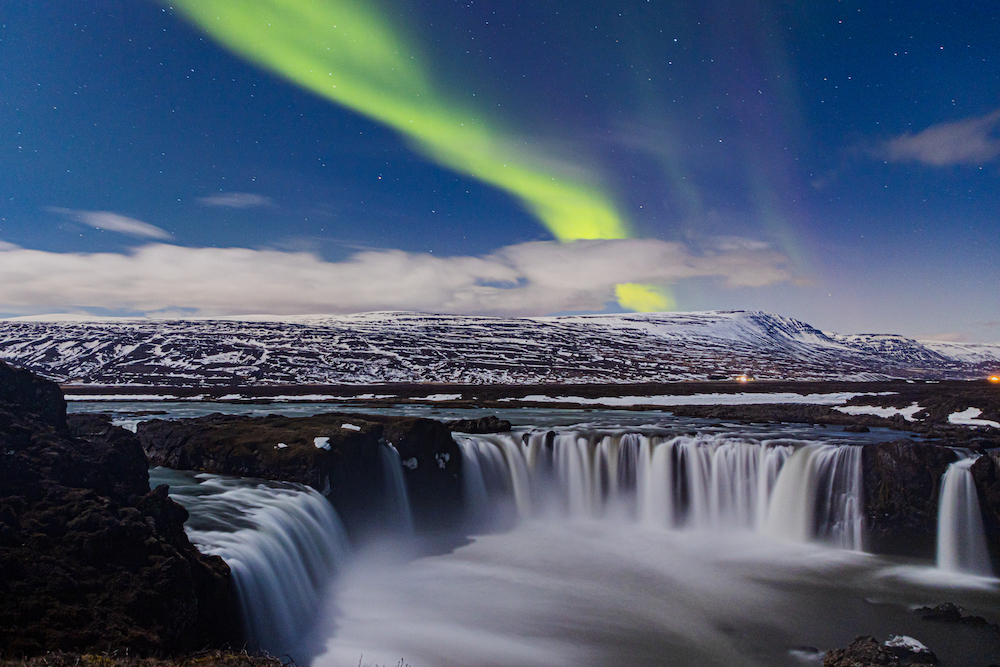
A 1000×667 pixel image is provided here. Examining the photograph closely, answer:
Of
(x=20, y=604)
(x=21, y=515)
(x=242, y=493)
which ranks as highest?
(x=21, y=515)

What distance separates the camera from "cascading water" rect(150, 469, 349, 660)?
12.2 metres

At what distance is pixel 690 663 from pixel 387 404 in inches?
1817

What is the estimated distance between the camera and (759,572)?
18859 millimetres

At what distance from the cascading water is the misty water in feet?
0.23

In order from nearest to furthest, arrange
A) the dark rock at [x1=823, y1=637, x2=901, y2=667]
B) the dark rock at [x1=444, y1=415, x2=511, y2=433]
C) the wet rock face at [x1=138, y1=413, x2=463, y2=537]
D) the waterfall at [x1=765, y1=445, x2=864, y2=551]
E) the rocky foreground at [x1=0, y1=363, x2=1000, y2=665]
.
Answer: the rocky foreground at [x1=0, y1=363, x2=1000, y2=665]
the dark rock at [x1=823, y1=637, x2=901, y2=667]
the wet rock face at [x1=138, y1=413, x2=463, y2=537]
the waterfall at [x1=765, y1=445, x2=864, y2=551]
the dark rock at [x1=444, y1=415, x2=511, y2=433]

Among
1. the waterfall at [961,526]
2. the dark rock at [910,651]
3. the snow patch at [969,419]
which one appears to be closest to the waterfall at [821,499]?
the waterfall at [961,526]

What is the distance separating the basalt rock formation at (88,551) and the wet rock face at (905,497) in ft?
70.4

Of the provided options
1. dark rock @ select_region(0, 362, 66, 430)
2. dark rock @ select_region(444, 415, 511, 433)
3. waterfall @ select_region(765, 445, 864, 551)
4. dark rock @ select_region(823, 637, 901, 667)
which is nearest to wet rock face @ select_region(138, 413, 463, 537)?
dark rock @ select_region(444, 415, 511, 433)

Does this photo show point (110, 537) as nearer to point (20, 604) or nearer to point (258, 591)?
point (20, 604)

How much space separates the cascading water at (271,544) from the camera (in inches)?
479

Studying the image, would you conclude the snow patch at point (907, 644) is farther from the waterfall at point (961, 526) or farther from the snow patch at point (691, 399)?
the snow patch at point (691, 399)

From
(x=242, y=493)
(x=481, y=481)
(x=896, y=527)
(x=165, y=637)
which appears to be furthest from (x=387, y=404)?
(x=165, y=637)

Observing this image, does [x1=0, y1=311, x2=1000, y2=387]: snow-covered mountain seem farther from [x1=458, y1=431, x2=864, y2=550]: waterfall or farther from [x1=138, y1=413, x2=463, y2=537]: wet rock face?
[x1=138, y1=413, x2=463, y2=537]: wet rock face

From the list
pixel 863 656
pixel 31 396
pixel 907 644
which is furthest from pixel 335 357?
pixel 863 656
